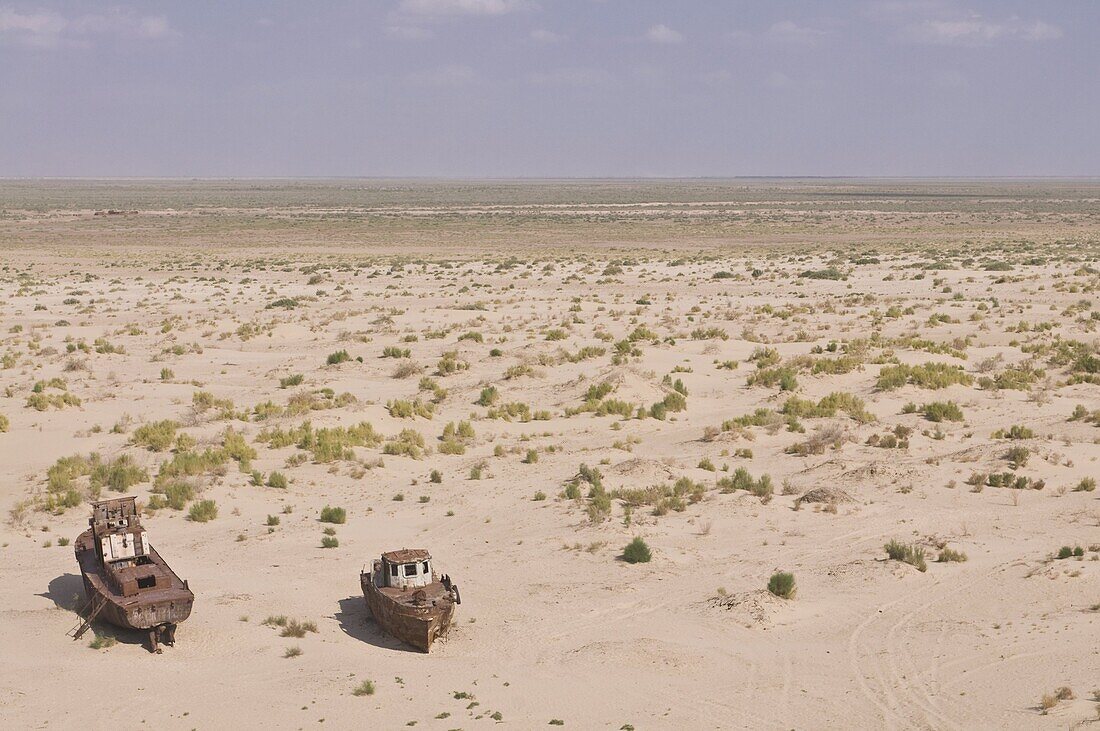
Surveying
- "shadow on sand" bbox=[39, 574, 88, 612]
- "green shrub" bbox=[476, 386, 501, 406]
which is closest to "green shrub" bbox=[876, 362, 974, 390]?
"green shrub" bbox=[476, 386, 501, 406]

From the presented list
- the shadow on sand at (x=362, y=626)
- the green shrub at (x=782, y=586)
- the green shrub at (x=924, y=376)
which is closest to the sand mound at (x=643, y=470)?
the green shrub at (x=782, y=586)

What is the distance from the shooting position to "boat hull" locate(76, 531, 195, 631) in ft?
49.7

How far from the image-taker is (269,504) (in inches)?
882

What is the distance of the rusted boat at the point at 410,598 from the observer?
15.3 meters

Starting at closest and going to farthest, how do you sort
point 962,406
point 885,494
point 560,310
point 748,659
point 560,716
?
1. point 560,716
2. point 748,659
3. point 885,494
4. point 962,406
5. point 560,310

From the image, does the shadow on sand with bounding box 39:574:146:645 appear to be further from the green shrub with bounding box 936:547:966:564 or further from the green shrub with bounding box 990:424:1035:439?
the green shrub with bounding box 990:424:1035:439

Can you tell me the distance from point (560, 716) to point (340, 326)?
3406cm

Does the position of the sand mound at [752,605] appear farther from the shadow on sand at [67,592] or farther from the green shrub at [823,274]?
the green shrub at [823,274]

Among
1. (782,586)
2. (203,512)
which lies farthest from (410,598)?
(203,512)

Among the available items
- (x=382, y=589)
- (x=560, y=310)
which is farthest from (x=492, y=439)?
(x=560, y=310)

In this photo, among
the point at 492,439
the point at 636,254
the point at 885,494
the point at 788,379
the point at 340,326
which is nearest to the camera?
the point at 885,494

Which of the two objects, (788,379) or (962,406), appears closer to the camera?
(962,406)

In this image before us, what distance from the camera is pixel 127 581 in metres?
15.8

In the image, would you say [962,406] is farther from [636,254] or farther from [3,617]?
[636,254]
